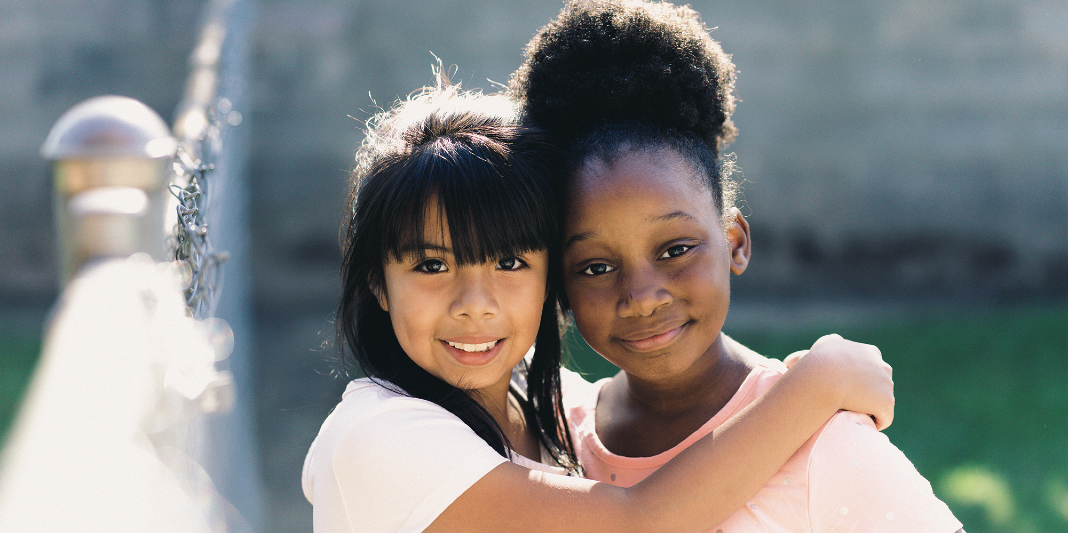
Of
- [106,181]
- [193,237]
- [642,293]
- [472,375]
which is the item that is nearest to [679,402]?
[642,293]

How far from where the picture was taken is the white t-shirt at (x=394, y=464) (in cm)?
142

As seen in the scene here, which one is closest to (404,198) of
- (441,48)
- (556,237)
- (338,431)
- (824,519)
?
(556,237)

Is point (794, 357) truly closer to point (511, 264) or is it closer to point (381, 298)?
point (511, 264)

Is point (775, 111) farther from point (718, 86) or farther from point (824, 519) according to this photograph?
point (824, 519)

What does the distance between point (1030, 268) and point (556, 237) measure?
5982 millimetres

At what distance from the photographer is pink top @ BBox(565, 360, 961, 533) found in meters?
1.38

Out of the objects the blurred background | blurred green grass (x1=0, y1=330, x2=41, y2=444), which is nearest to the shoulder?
blurred green grass (x1=0, y1=330, x2=41, y2=444)

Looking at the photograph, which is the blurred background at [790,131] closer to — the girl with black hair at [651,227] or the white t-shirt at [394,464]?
the girl with black hair at [651,227]

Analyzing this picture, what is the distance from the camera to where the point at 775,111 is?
6.45 m

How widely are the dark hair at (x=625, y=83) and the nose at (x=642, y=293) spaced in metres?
0.23

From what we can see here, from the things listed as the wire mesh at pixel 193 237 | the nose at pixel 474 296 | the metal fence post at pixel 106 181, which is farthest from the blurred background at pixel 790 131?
the metal fence post at pixel 106 181

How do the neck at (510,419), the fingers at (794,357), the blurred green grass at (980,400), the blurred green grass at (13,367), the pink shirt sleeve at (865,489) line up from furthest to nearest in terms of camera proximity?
the blurred green grass at (13,367) < the blurred green grass at (980,400) < the neck at (510,419) < the fingers at (794,357) < the pink shirt sleeve at (865,489)

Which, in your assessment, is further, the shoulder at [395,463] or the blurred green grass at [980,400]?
the blurred green grass at [980,400]

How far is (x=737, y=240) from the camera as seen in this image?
189cm
